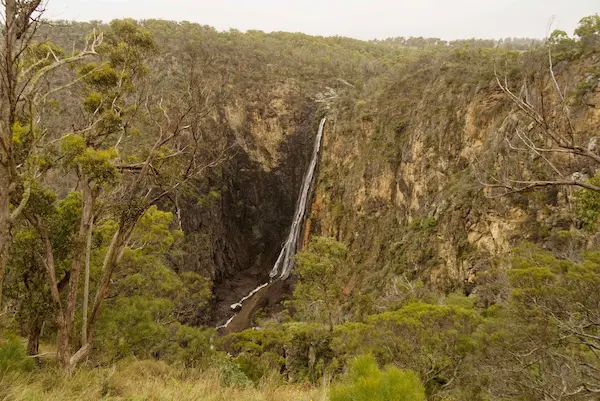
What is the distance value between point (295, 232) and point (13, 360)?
23.8 metres

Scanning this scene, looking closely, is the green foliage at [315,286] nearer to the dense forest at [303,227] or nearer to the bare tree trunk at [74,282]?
the dense forest at [303,227]

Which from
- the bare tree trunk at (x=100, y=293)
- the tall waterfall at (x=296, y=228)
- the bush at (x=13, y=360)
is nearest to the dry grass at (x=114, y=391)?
the bush at (x=13, y=360)

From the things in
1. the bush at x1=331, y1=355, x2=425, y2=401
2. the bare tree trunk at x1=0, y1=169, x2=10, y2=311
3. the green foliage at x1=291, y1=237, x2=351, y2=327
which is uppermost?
the bare tree trunk at x1=0, y1=169, x2=10, y2=311

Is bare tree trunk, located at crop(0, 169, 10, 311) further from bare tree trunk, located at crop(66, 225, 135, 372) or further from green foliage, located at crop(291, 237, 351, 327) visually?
green foliage, located at crop(291, 237, 351, 327)

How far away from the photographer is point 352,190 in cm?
2386

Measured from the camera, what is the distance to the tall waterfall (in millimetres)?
26984

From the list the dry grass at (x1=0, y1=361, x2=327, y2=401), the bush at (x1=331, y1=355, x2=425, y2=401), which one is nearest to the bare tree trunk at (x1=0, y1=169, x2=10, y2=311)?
the dry grass at (x1=0, y1=361, x2=327, y2=401)

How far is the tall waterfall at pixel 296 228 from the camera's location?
88.5 feet

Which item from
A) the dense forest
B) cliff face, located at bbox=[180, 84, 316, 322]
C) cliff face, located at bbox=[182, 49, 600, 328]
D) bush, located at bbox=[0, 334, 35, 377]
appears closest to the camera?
bush, located at bbox=[0, 334, 35, 377]

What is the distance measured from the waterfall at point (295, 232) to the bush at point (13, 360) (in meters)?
21.1

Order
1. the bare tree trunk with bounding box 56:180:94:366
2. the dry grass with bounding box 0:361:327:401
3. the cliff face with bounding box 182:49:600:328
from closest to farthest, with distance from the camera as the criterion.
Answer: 1. the dry grass with bounding box 0:361:327:401
2. the bare tree trunk with bounding box 56:180:94:366
3. the cliff face with bounding box 182:49:600:328

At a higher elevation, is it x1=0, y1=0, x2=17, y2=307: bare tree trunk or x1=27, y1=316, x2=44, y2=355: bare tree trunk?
x1=0, y1=0, x2=17, y2=307: bare tree trunk

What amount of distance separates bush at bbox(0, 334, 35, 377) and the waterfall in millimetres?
21100

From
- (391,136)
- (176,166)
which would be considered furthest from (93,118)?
(391,136)
